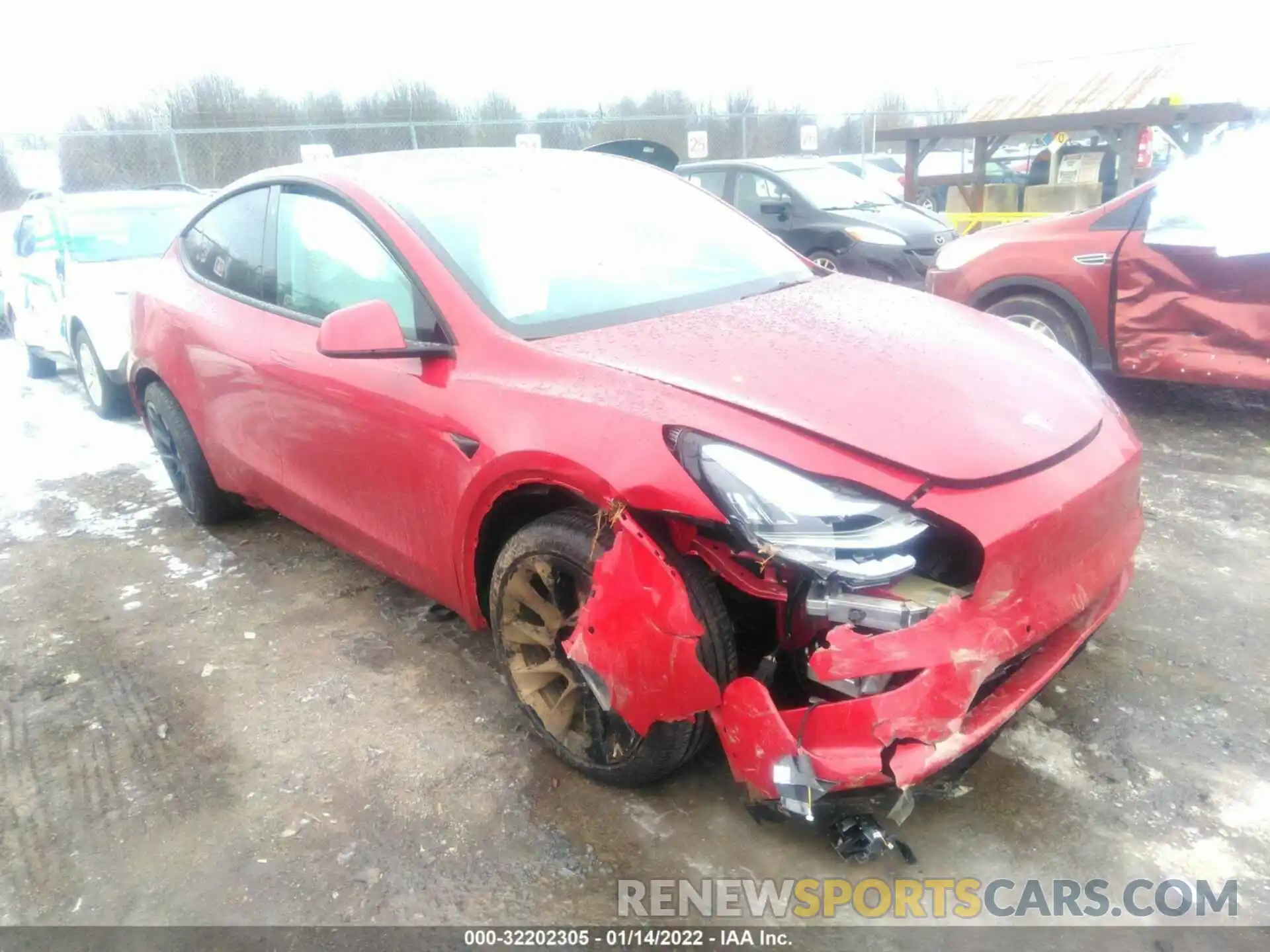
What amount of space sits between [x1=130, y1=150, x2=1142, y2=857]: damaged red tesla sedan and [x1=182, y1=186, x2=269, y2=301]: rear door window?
3.2 inches

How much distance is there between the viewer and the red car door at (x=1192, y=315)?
4746 millimetres

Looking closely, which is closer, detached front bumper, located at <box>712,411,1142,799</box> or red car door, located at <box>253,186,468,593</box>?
detached front bumper, located at <box>712,411,1142,799</box>

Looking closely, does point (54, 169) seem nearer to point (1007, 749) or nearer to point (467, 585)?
point (467, 585)

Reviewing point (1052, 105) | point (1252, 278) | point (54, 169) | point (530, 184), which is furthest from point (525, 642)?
point (54, 169)

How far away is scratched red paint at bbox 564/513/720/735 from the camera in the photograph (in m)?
2.04

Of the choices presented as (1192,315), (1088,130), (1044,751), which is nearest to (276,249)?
(1044,751)

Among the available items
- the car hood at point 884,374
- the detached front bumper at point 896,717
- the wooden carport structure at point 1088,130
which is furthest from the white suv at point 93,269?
the wooden carport structure at point 1088,130

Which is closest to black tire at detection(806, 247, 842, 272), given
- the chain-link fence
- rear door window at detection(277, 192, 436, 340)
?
rear door window at detection(277, 192, 436, 340)

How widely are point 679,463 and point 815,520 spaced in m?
0.33

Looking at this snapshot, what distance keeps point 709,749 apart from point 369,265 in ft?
6.12

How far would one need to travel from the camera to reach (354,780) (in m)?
2.66

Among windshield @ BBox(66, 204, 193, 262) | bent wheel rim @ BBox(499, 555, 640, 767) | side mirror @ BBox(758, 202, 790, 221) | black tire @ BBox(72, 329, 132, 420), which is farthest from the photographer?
Result: side mirror @ BBox(758, 202, 790, 221)

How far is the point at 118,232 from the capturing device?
695 cm

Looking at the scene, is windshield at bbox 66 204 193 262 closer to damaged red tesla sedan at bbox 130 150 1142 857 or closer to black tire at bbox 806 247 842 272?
damaged red tesla sedan at bbox 130 150 1142 857
